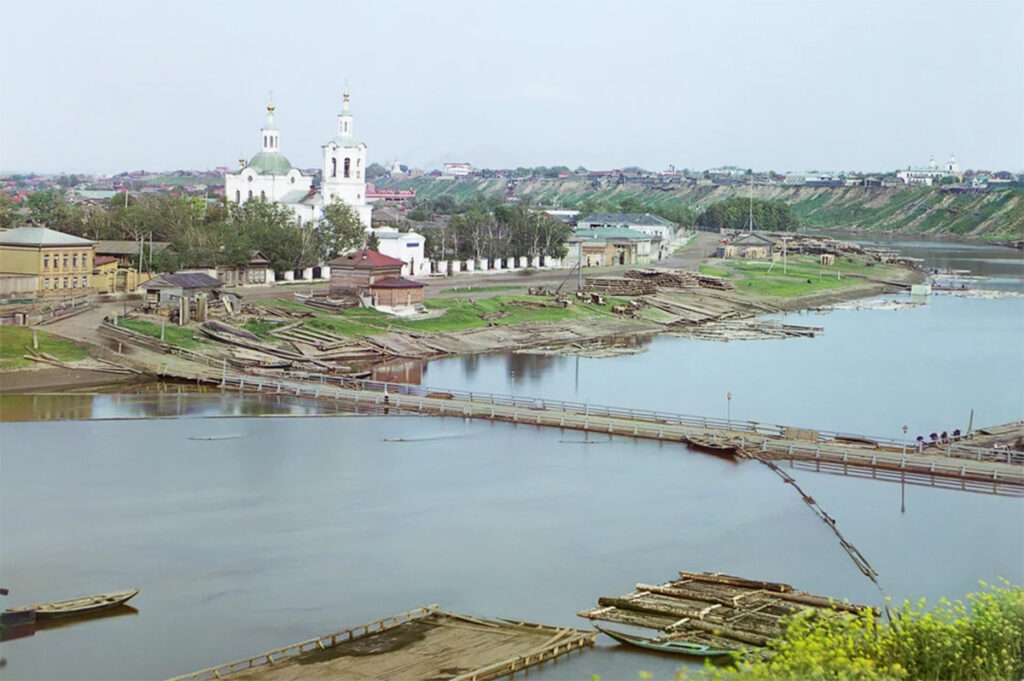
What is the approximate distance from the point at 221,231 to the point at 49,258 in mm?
11936

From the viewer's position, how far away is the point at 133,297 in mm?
54656

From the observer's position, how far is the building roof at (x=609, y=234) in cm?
9475

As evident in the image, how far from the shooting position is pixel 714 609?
22.4m

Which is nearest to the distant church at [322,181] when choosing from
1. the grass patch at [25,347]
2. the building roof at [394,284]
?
the building roof at [394,284]

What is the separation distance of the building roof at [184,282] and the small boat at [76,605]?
2804 cm

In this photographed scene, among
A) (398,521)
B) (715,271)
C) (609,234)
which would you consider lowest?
(398,521)

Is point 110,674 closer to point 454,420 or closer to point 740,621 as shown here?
point 740,621

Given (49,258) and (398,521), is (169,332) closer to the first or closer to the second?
(49,258)

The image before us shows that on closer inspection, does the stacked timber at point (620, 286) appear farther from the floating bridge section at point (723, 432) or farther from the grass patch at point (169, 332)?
the floating bridge section at point (723, 432)

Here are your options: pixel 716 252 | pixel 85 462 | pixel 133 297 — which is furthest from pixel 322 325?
pixel 716 252

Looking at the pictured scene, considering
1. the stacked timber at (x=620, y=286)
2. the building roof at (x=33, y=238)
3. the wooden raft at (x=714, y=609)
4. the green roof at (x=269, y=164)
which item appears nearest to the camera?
the wooden raft at (x=714, y=609)

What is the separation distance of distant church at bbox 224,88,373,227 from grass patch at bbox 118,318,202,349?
26.8 metres

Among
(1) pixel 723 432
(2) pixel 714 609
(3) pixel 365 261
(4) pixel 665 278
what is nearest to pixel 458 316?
(3) pixel 365 261

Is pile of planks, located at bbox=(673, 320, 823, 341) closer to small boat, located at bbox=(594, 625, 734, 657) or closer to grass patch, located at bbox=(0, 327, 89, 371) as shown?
grass patch, located at bbox=(0, 327, 89, 371)
